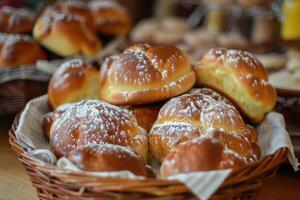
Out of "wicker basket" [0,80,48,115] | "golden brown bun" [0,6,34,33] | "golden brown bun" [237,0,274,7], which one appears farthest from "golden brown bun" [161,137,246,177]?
"golden brown bun" [237,0,274,7]

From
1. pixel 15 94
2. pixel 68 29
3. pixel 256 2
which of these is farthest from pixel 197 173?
pixel 256 2

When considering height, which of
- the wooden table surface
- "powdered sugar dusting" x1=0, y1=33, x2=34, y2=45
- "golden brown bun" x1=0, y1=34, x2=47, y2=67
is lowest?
the wooden table surface

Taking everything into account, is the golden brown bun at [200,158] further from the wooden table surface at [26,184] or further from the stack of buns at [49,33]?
the stack of buns at [49,33]

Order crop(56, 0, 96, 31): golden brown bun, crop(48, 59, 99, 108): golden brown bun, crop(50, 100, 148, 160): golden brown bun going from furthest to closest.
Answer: crop(56, 0, 96, 31): golden brown bun
crop(48, 59, 99, 108): golden brown bun
crop(50, 100, 148, 160): golden brown bun

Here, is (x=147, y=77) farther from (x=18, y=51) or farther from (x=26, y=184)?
(x=18, y=51)

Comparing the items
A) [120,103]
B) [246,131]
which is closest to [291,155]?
[246,131]

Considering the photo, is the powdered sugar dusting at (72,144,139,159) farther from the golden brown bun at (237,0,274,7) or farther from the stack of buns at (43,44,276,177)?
the golden brown bun at (237,0,274,7)

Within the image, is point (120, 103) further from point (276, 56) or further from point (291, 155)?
point (276, 56)

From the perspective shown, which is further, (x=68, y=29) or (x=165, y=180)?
(x=68, y=29)
